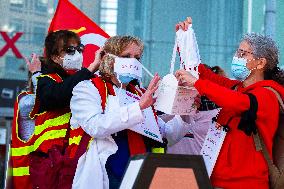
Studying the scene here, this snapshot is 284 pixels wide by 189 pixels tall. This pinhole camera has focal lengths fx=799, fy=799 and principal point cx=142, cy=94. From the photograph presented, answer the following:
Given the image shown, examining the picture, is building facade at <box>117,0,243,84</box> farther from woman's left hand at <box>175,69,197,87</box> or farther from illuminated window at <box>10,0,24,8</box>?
woman's left hand at <box>175,69,197,87</box>

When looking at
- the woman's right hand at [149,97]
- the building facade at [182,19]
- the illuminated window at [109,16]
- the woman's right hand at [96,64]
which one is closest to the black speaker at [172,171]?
the woman's right hand at [149,97]

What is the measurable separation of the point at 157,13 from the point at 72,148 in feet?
37.7

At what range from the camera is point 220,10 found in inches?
617

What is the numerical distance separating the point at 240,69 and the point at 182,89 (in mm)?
333

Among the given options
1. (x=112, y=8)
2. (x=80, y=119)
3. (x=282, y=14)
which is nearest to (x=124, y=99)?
(x=80, y=119)

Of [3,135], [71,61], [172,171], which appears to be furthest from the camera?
[3,135]

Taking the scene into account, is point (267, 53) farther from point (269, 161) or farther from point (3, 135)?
point (3, 135)

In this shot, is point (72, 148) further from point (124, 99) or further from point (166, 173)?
point (166, 173)

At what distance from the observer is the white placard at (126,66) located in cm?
385

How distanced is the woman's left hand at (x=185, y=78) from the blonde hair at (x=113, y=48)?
37cm

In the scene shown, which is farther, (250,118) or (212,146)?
(212,146)

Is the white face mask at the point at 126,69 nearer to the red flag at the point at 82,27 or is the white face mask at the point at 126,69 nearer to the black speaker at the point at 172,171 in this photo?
the black speaker at the point at 172,171

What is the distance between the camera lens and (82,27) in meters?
5.57

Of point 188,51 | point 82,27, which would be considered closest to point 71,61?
point 188,51
